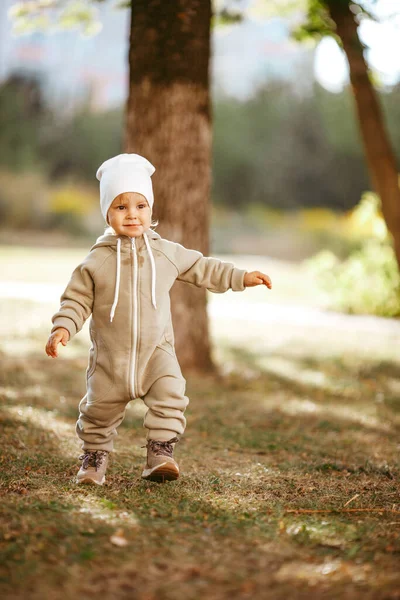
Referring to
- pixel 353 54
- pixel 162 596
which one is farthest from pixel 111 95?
pixel 162 596

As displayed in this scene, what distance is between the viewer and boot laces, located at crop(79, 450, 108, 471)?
3729 mm

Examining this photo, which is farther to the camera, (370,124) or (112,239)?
(370,124)

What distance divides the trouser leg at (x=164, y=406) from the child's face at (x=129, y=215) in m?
0.75

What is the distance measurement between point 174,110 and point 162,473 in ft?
12.6

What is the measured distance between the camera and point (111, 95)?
35.8m

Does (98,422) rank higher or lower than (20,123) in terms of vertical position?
lower

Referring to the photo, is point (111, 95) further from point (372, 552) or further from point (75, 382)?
point (372, 552)

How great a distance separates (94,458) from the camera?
12.3 ft

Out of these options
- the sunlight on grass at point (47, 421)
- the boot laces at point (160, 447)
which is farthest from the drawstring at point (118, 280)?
the sunlight on grass at point (47, 421)

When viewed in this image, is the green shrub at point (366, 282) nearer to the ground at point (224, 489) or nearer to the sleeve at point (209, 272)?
the ground at point (224, 489)

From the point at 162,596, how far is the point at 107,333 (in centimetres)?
150

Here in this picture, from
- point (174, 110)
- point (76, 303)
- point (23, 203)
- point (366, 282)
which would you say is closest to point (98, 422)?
point (76, 303)

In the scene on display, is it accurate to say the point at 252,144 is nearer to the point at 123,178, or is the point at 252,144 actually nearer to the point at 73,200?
the point at 73,200

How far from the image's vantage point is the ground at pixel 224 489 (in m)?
2.54
